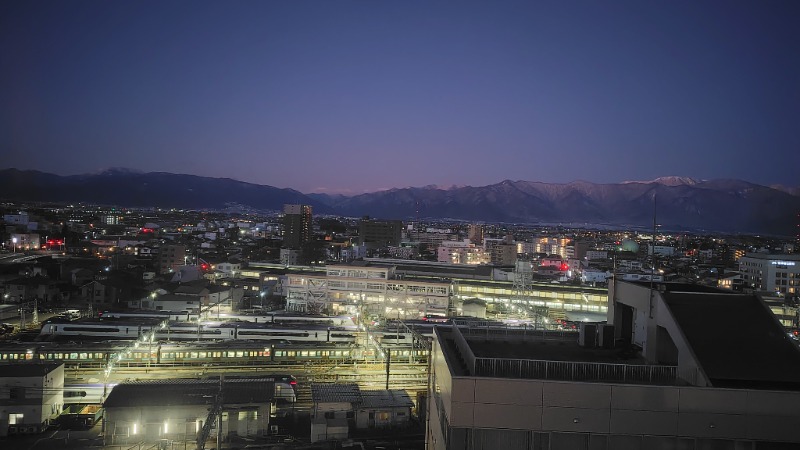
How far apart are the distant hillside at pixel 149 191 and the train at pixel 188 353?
287 ft

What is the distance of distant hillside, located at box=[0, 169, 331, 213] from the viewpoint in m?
95.5

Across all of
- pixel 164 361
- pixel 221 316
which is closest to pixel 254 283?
pixel 221 316

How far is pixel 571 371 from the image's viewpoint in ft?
10.8

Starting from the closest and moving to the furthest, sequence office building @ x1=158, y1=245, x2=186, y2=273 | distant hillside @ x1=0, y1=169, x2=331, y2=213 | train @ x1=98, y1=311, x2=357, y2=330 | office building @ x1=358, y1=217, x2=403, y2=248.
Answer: train @ x1=98, y1=311, x2=357, y2=330, office building @ x1=158, y1=245, x2=186, y2=273, office building @ x1=358, y1=217, x2=403, y2=248, distant hillside @ x1=0, y1=169, x2=331, y2=213

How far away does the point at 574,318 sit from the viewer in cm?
1709

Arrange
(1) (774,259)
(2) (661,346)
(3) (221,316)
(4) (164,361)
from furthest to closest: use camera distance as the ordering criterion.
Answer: (1) (774,259)
(3) (221,316)
(4) (164,361)
(2) (661,346)

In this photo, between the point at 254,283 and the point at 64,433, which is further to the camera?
the point at 254,283

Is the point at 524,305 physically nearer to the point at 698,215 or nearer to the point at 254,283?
the point at 254,283

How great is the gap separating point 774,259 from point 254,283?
22213mm

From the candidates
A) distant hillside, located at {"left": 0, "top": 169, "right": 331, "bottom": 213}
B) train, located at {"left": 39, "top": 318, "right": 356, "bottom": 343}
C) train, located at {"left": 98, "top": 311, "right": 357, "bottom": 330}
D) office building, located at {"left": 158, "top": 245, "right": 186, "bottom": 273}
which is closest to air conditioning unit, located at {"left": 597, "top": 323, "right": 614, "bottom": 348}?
train, located at {"left": 39, "top": 318, "right": 356, "bottom": 343}

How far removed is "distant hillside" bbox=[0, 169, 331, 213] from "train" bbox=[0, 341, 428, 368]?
87624 millimetres

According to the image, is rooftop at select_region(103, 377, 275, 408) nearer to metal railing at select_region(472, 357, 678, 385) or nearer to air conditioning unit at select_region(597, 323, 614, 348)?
air conditioning unit at select_region(597, 323, 614, 348)

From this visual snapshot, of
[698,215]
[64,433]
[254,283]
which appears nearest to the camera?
[64,433]

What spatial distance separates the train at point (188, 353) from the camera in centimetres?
1059
